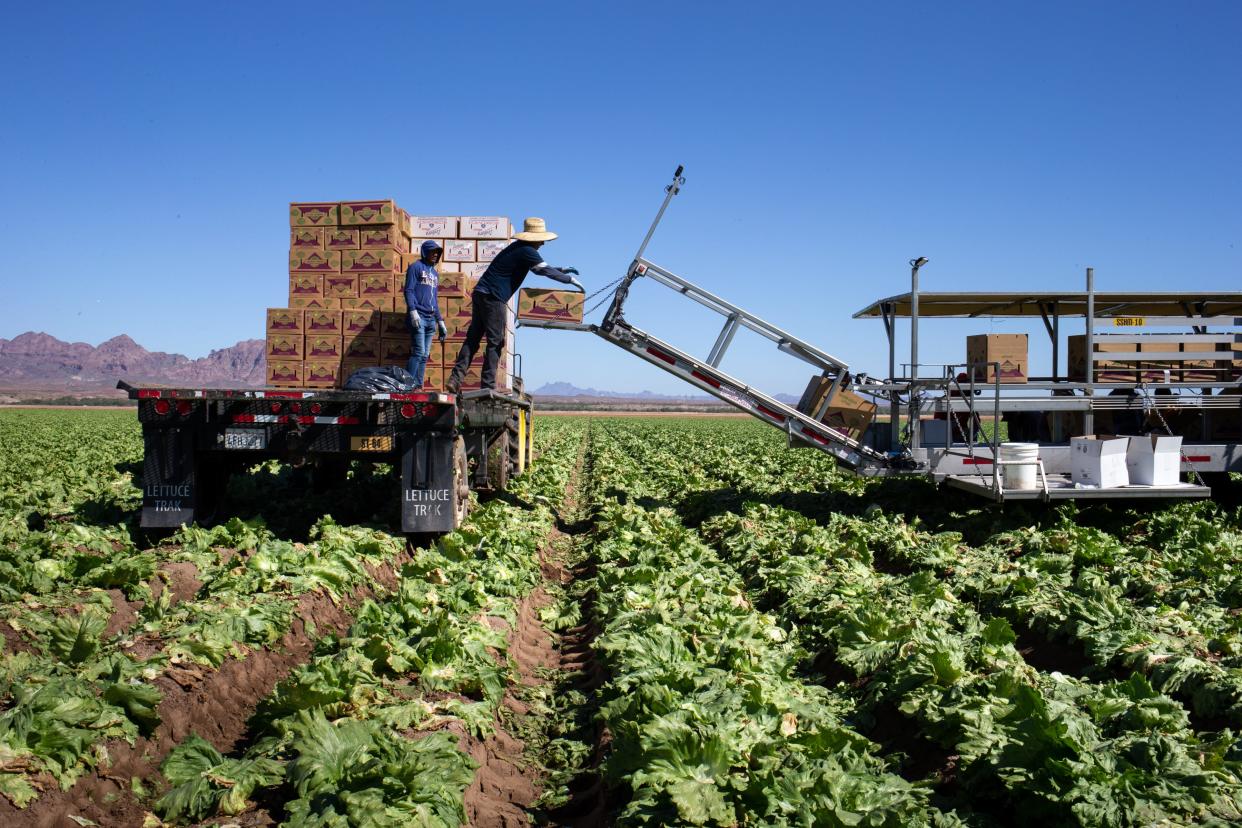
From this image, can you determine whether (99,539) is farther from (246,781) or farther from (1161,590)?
(1161,590)

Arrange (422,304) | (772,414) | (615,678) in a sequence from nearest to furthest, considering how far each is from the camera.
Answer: (615,678) < (422,304) < (772,414)

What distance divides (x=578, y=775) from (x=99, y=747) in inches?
91.4

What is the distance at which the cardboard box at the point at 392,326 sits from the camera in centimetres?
1074

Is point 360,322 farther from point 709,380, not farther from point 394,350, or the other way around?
point 709,380

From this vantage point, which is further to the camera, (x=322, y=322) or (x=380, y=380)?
(x=322, y=322)

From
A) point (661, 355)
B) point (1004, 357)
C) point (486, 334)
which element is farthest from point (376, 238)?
point (1004, 357)

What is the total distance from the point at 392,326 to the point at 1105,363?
871 cm

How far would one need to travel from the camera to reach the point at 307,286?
10.8m

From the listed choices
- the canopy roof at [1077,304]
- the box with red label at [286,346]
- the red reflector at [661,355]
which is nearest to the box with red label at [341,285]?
the box with red label at [286,346]

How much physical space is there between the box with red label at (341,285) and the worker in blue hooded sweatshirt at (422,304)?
79 cm

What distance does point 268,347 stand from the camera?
1033 centimetres

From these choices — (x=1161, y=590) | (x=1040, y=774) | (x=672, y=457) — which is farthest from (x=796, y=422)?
(x=672, y=457)

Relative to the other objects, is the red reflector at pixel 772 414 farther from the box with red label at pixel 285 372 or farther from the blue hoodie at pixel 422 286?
the box with red label at pixel 285 372

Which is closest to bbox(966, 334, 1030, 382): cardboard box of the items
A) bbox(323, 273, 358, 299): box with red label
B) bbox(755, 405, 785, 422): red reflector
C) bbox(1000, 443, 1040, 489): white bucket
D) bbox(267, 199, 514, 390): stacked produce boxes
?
bbox(1000, 443, 1040, 489): white bucket
